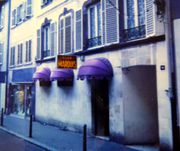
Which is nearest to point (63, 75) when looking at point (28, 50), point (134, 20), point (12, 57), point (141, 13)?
point (134, 20)

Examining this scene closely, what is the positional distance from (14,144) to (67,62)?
4113mm

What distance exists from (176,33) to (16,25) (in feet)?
58.3

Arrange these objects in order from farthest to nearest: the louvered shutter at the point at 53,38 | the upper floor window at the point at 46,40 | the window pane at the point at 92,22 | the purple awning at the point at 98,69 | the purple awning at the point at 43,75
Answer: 1. the upper floor window at the point at 46,40
2. the louvered shutter at the point at 53,38
3. the purple awning at the point at 43,75
4. the window pane at the point at 92,22
5. the purple awning at the point at 98,69

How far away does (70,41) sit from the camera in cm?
1728

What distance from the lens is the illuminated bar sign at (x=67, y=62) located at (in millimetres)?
14930

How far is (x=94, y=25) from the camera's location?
51.1 ft

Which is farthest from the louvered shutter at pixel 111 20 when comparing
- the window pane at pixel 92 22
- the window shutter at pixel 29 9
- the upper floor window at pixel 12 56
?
the upper floor window at pixel 12 56

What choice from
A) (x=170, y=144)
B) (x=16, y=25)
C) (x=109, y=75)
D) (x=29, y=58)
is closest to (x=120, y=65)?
(x=109, y=75)

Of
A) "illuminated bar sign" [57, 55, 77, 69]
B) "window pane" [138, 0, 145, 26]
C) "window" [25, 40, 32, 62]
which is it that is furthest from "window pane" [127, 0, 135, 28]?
"window" [25, 40, 32, 62]

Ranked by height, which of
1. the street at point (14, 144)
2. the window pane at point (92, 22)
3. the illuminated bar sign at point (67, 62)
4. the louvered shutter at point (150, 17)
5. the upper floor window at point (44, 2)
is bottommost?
the street at point (14, 144)

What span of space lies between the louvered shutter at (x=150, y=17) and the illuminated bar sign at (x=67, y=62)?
4.43 meters

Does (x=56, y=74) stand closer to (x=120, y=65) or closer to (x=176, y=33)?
(x=120, y=65)

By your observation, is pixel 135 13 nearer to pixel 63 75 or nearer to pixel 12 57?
pixel 63 75

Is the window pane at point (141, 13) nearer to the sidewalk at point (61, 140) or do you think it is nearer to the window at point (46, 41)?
the sidewalk at point (61, 140)
